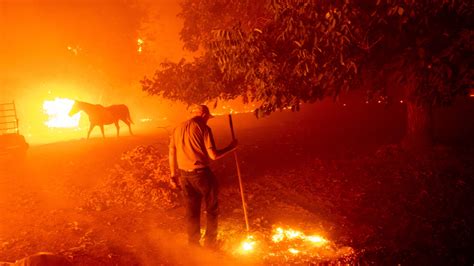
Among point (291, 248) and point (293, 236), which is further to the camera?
point (293, 236)

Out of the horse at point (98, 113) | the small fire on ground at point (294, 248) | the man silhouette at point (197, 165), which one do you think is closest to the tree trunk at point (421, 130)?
the small fire on ground at point (294, 248)

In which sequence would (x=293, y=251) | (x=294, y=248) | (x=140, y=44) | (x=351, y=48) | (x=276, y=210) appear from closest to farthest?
1. (x=293, y=251)
2. (x=294, y=248)
3. (x=276, y=210)
4. (x=351, y=48)
5. (x=140, y=44)

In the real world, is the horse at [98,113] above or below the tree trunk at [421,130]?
above

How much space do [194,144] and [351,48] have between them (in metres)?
4.36

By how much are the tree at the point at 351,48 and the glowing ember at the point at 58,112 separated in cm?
2212

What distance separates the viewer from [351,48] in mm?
8164

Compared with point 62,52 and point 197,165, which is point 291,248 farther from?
point 62,52

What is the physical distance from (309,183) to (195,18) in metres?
8.13

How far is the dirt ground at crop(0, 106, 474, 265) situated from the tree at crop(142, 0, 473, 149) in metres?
2.04

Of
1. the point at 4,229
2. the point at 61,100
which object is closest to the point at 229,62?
the point at 4,229

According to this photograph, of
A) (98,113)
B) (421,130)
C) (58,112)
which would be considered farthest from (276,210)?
(58,112)

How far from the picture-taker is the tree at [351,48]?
747 cm

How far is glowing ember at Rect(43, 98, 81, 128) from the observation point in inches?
1079

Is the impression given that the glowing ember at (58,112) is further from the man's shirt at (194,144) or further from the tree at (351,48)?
the man's shirt at (194,144)
